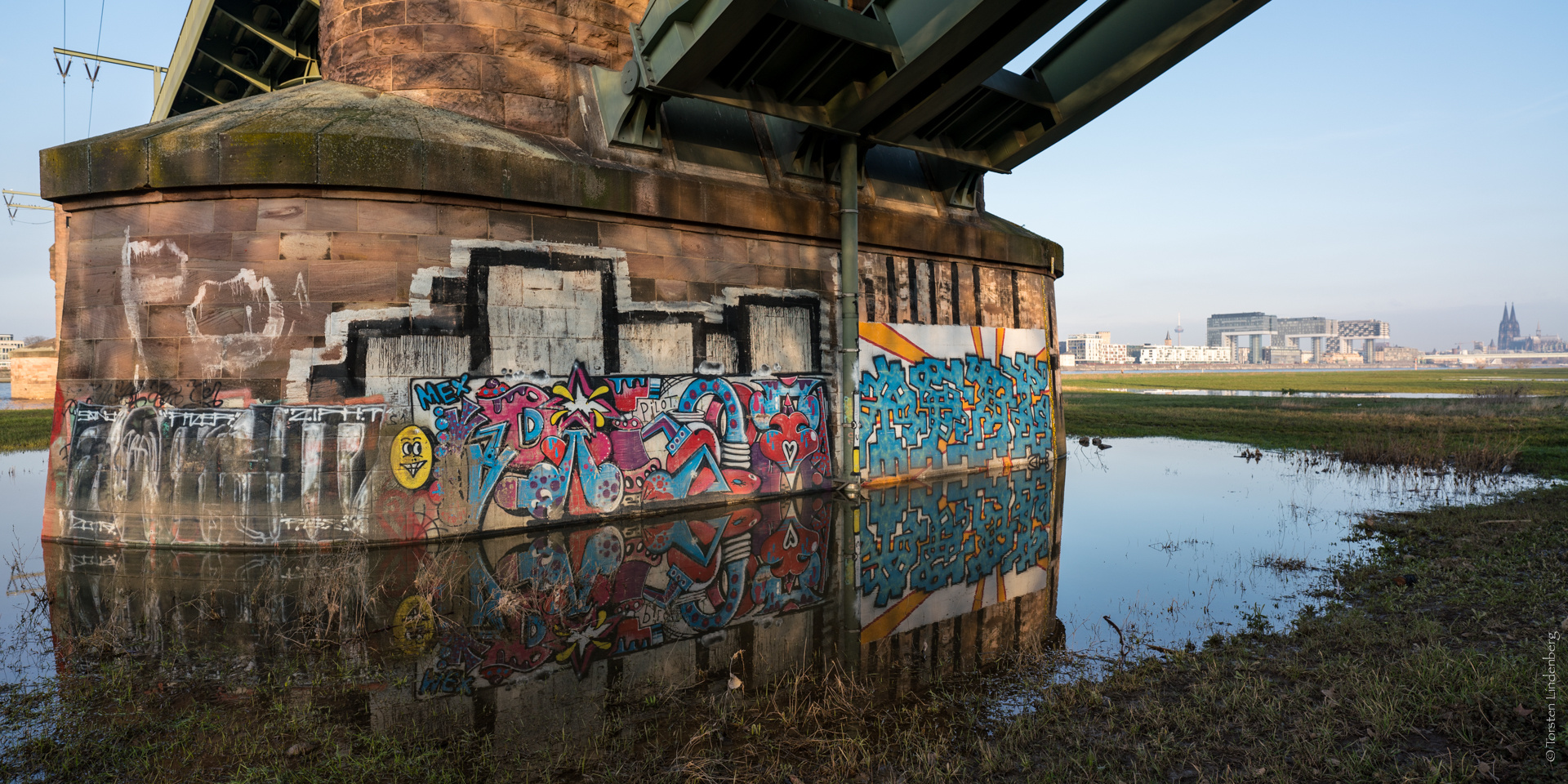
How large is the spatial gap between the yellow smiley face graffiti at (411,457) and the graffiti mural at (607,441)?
56 mm

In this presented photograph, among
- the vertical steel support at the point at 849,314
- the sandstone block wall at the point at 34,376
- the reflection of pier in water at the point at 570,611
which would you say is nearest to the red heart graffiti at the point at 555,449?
the reflection of pier in water at the point at 570,611

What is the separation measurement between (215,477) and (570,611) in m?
6.05

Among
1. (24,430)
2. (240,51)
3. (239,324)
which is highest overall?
(240,51)

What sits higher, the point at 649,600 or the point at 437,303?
the point at 437,303

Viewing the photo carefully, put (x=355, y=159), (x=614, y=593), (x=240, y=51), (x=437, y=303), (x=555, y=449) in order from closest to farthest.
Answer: (x=614, y=593)
(x=355, y=159)
(x=437, y=303)
(x=555, y=449)
(x=240, y=51)

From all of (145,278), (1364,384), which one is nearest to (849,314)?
(145,278)

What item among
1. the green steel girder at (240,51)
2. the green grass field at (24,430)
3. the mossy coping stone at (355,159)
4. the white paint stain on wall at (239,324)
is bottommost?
the green grass field at (24,430)

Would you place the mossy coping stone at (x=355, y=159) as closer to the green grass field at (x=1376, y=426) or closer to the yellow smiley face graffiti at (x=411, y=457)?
the yellow smiley face graffiti at (x=411, y=457)

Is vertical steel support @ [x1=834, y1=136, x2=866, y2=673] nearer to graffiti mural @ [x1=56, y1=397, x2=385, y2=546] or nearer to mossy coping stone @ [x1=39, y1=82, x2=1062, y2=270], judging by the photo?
mossy coping stone @ [x1=39, y1=82, x2=1062, y2=270]

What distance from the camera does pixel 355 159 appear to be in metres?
10.3

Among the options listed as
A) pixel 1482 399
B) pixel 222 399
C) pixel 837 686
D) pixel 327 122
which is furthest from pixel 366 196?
pixel 1482 399

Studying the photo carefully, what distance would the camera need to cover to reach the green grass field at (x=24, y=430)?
22.5 meters

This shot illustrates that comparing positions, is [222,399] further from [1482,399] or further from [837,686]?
[1482,399]

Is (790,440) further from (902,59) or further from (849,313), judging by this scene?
(902,59)
